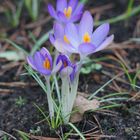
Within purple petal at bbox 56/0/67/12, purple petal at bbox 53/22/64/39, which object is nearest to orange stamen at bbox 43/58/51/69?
purple petal at bbox 53/22/64/39

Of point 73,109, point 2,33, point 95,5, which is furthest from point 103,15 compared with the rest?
point 73,109

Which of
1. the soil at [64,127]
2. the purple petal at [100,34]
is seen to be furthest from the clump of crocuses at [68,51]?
the soil at [64,127]

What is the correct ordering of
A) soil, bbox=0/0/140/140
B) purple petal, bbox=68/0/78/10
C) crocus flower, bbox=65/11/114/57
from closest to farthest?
crocus flower, bbox=65/11/114/57
soil, bbox=0/0/140/140
purple petal, bbox=68/0/78/10

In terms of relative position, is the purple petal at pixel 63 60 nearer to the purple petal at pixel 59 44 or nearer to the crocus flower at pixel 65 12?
the purple petal at pixel 59 44

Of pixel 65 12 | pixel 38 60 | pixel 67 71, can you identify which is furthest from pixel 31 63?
→ pixel 65 12

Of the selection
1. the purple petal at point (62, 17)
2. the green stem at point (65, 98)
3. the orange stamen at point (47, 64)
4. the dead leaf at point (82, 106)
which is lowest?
the dead leaf at point (82, 106)

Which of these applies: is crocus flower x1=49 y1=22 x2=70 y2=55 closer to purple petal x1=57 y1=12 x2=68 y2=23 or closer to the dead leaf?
purple petal x1=57 y1=12 x2=68 y2=23
